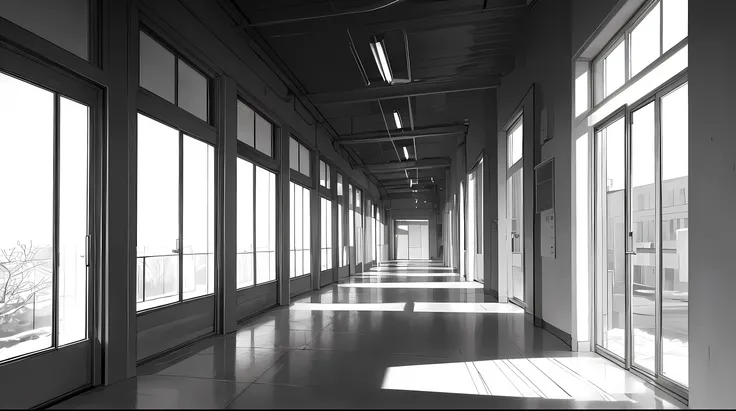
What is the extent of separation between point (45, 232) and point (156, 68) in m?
2.32

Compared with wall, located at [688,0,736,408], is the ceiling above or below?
above

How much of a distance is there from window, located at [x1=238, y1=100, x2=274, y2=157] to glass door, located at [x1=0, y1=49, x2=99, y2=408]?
11.3 feet

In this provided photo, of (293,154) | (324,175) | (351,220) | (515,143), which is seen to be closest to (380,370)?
(515,143)

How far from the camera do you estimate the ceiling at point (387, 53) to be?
21.0ft

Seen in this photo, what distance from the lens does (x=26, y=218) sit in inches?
129

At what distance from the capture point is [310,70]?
884cm

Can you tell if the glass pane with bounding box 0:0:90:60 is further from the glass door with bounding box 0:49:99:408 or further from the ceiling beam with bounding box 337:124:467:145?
the ceiling beam with bounding box 337:124:467:145

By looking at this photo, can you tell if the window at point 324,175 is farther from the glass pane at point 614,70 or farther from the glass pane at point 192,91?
the glass pane at point 614,70

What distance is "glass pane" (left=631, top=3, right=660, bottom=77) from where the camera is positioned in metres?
3.85

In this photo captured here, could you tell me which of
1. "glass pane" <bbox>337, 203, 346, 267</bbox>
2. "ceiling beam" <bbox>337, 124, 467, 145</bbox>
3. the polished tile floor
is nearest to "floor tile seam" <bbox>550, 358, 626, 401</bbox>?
the polished tile floor

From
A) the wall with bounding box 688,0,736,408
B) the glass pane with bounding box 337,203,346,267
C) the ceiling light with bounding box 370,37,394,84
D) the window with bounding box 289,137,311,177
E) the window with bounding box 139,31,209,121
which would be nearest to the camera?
the wall with bounding box 688,0,736,408

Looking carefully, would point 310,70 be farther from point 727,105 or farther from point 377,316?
point 727,105

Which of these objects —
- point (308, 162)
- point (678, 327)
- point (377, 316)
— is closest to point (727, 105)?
point (678, 327)

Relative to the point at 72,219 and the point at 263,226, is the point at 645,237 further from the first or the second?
the point at 263,226
